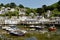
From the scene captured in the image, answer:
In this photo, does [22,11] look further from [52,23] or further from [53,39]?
[53,39]

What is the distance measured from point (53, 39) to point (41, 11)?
3901 inches

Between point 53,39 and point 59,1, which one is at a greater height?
point 59,1

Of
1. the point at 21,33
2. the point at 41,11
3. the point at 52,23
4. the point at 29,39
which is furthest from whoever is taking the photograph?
the point at 41,11

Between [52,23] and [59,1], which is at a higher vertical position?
[59,1]

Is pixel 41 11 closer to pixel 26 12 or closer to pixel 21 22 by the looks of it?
pixel 26 12

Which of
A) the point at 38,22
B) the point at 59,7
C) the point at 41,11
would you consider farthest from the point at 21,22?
the point at 59,7

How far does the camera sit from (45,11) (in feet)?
489

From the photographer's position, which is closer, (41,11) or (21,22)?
(21,22)

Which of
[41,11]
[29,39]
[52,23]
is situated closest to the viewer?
[29,39]

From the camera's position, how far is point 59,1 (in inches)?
6068

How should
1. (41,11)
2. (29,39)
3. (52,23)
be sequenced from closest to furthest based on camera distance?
1. (29,39)
2. (52,23)
3. (41,11)

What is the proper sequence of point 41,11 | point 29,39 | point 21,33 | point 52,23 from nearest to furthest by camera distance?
point 29,39 → point 21,33 → point 52,23 → point 41,11

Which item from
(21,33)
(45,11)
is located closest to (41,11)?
(45,11)

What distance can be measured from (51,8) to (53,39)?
108m
